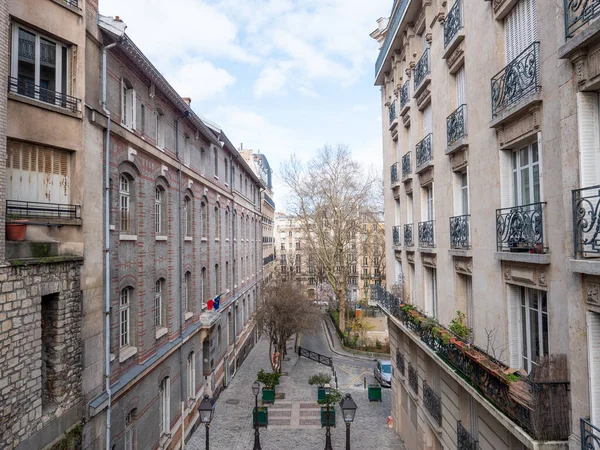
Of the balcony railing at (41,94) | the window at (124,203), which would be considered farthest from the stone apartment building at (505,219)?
the window at (124,203)

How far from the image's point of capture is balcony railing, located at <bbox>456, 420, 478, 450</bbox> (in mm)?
8336

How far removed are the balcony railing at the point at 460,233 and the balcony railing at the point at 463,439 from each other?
155 inches

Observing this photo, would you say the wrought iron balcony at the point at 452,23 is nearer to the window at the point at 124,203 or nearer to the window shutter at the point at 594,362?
the window shutter at the point at 594,362

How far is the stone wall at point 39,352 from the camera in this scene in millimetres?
7105

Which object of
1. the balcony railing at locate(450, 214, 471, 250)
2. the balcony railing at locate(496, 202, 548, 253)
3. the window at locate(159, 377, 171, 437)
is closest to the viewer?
the balcony railing at locate(496, 202, 548, 253)

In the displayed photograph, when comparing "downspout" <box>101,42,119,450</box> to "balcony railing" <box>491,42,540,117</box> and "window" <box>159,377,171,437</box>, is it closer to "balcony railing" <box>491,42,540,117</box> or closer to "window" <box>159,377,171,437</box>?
"window" <box>159,377,171,437</box>

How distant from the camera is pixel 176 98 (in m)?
15.0

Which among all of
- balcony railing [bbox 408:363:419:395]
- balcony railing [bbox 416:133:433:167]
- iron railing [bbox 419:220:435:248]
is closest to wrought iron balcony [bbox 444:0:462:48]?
balcony railing [bbox 416:133:433:167]

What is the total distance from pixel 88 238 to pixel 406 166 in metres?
10.1

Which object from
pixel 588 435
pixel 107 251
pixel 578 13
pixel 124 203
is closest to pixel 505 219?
pixel 578 13

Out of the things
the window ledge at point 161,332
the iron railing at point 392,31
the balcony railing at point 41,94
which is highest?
the iron railing at point 392,31

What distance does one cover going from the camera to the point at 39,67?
851cm

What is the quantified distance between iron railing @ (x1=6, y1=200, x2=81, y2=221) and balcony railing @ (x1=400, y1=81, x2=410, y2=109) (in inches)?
420

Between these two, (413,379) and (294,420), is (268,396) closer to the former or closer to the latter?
(294,420)
